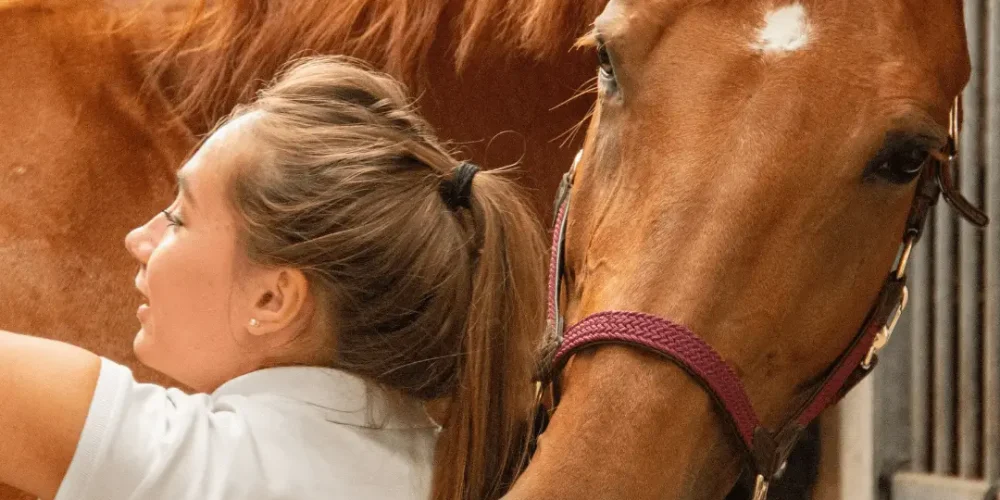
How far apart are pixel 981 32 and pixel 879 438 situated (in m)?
0.63

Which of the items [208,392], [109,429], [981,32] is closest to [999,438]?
[981,32]

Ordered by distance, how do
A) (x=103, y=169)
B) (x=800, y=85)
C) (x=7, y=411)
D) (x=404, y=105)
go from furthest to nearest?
(x=103, y=169), (x=404, y=105), (x=800, y=85), (x=7, y=411)

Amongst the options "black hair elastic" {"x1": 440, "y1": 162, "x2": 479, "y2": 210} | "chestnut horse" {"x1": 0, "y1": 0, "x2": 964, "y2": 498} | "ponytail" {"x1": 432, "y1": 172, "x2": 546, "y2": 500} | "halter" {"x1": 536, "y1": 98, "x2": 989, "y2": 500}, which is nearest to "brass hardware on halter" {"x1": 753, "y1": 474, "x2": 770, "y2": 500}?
"halter" {"x1": 536, "y1": 98, "x2": 989, "y2": 500}

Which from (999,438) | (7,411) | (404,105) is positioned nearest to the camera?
(7,411)

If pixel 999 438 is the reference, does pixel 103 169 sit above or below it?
above

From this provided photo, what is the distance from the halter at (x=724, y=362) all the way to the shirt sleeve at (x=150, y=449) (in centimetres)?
30

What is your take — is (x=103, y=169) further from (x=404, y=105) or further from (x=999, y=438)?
(x=999, y=438)

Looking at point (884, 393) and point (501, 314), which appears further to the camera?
point (884, 393)

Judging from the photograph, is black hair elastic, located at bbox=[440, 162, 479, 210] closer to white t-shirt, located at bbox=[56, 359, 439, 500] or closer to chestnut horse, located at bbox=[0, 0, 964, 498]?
white t-shirt, located at bbox=[56, 359, 439, 500]

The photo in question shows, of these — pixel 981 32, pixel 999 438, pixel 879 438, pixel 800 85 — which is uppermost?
pixel 800 85

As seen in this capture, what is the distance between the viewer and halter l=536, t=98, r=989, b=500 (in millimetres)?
831

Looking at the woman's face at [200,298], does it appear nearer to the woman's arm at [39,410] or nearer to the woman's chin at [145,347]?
the woman's chin at [145,347]

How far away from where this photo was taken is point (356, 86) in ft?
3.15

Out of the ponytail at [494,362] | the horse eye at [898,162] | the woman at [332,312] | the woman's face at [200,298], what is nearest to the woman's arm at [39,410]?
the woman at [332,312]
